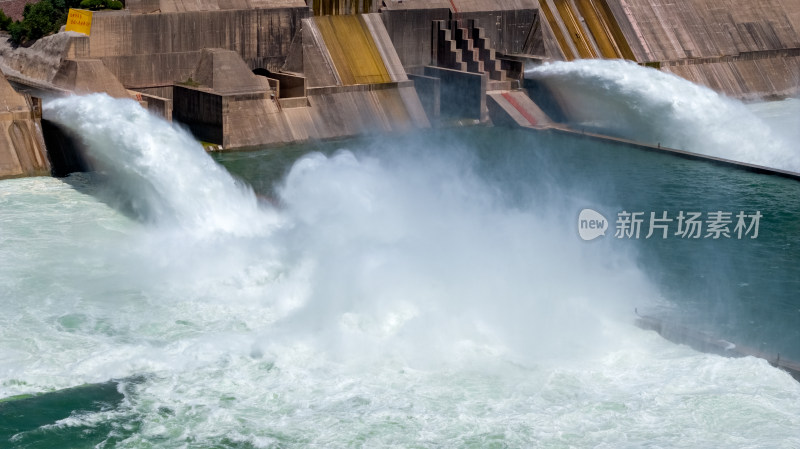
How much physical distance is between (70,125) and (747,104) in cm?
3370

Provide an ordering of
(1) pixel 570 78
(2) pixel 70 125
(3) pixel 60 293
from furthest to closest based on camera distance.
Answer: (1) pixel 570 78 → (2) pixel 70 125 → (3) pixel 60 293

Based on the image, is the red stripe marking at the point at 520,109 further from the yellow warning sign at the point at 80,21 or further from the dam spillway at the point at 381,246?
the yellow warning sign at the point at 80,21

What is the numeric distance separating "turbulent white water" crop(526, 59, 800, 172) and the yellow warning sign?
1907 centimetres

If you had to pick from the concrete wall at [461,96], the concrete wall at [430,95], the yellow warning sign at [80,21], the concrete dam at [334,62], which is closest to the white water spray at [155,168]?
the concrete dam at [334,62]

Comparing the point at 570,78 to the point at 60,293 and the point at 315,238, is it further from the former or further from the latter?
the point at 60,293

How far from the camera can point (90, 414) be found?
1712 cm

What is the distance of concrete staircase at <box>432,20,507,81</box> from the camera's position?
44156 mm

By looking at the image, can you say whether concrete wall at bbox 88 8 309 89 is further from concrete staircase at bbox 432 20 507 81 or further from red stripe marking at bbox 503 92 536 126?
red stripe marking at bbox 503 92 536 126

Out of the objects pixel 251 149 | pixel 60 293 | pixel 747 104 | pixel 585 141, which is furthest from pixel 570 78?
pixel 60 293

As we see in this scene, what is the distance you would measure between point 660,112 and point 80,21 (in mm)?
22872

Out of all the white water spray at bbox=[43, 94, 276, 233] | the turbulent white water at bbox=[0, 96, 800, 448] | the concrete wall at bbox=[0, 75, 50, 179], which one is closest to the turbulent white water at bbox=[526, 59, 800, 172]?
the turbulent white water at bbox=[0, 96, 800, 448]

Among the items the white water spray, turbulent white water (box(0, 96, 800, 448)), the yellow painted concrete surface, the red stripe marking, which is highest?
the yellow painted concrete surface

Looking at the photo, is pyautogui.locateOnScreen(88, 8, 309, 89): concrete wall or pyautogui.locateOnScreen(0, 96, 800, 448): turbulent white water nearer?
pyautogui.locateOnScreen(0, 96, 800, 448): turbulent white water

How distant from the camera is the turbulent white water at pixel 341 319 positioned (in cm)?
1688
